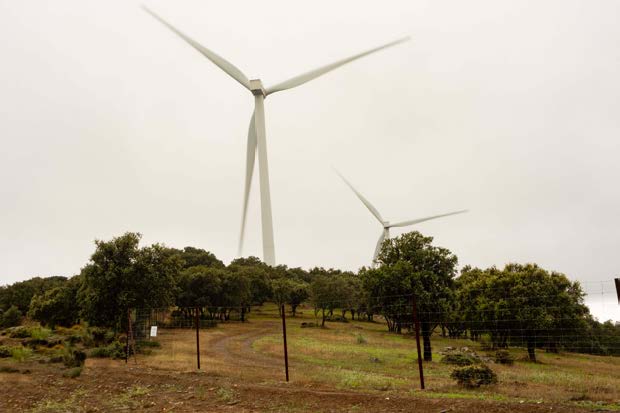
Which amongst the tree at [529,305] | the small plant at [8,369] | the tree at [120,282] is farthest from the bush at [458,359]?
the tree at [120,282]

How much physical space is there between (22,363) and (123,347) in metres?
6.39

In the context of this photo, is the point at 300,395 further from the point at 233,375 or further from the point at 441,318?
the point at 441,318

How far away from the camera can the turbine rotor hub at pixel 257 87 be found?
55.9 meters

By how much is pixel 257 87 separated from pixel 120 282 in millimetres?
26727

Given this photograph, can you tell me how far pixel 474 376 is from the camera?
1672cm

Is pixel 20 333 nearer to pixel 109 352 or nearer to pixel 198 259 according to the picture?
pixel 109 352

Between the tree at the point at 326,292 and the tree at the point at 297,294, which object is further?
the tree at the point at 297,294

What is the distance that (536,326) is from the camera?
4638cm

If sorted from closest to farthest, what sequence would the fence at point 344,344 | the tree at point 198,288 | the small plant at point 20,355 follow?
1. the fence at point 344,344
2. the small plant at point 20,355
3. the tree at point 198,288

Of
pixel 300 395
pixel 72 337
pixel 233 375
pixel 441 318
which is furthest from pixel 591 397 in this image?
pixel 72 337

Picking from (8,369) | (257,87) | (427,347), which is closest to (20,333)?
(8,369)

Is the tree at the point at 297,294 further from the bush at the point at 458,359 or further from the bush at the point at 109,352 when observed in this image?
the bush at the point at 458,359

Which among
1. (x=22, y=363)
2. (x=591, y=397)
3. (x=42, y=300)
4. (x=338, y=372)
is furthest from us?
(x=42, y=300)

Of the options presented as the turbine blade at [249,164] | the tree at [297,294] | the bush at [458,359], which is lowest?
the bush at [458,359]
